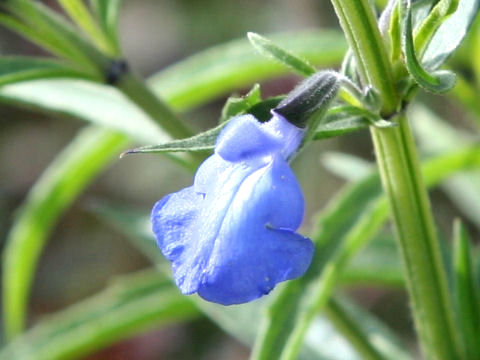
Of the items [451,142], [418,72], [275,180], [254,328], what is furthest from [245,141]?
[451,142]

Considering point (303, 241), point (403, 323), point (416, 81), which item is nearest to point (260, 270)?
point (303, 241)

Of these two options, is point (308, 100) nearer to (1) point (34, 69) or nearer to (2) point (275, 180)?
(2) point (275, 180)

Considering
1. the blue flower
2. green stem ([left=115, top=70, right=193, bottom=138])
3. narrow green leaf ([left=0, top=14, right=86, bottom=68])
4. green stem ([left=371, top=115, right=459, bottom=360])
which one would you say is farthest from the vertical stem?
narrow green leaf ([left=0, top=14, right=86, bottom=68])

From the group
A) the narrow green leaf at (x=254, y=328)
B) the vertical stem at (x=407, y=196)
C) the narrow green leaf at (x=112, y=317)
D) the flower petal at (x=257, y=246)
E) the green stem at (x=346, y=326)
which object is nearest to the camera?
the flower petal at (x=257, y=246)

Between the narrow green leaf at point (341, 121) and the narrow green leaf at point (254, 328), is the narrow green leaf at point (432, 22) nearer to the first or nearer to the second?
the narrow green leaf at point (341, 121)

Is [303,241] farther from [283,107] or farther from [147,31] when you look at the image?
[147,31]

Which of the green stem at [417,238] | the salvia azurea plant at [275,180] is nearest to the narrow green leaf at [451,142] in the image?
the salvia azurea plant at [275,180]
